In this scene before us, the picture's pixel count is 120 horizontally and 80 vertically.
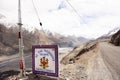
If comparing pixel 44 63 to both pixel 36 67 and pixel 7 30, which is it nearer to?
pixel 36 67

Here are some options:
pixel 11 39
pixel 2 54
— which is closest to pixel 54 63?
pixel 2 54

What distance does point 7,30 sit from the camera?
180 metres

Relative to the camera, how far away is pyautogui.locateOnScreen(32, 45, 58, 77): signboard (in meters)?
10.4

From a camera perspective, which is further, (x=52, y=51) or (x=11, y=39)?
(x=11, y=39)

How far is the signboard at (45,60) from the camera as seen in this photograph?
34.0ft

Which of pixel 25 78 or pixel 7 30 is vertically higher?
pixel 7 30

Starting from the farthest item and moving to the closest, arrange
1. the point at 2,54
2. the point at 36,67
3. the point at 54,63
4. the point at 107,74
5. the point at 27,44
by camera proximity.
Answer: the point at 27,44, the point at 2,54, the point at 107,74, the point at 36,67, the point at 54,63

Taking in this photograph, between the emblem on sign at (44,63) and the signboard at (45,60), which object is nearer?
the signboard at (45,60)

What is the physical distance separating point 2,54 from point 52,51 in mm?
129266

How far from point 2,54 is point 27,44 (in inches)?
1673

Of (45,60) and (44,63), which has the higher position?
(45,60)

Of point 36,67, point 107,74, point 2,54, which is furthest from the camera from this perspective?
point 2,54

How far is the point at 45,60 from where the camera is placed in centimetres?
1075

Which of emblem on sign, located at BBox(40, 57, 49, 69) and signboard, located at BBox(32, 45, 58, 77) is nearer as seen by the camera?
signboard, located at BBox(32, 45, 58, 77)
